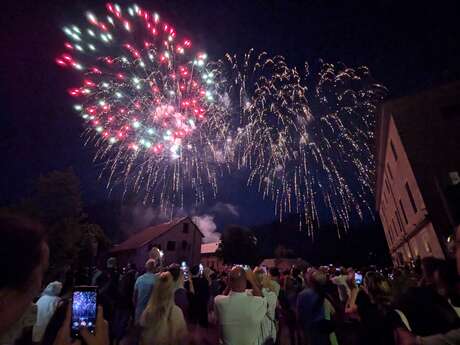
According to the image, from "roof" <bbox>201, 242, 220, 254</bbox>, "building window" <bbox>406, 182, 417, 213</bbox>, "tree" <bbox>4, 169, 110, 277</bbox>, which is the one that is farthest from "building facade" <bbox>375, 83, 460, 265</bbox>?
"roof" <bbox>201, 242, 220, 254</bbox>

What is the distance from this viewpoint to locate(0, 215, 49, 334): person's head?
1210 millimetres

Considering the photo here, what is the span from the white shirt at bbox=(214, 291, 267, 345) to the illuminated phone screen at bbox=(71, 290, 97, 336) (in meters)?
1.68

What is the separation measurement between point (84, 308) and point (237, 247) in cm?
6424

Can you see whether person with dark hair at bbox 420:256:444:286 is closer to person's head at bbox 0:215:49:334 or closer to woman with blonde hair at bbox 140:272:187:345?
woman with blonde hair at bbox 140:272:187:345

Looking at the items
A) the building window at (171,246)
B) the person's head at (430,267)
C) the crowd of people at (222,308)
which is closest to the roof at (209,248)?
the building window at (171,246)

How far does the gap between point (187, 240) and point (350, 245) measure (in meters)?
46.9

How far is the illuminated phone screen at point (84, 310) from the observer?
94.0 inches

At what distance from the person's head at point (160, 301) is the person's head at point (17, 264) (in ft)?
9.54

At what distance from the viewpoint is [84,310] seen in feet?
8.88

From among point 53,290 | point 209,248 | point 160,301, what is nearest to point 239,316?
point 160,301

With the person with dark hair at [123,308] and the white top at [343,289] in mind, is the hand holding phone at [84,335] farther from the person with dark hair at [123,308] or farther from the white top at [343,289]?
the white top at [343,289]

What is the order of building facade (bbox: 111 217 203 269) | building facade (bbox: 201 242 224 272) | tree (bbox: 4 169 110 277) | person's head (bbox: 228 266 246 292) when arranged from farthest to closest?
building facade (bbox: 201 242 224 272), building facade (bbox: 111 217 203 269), tree (bbox: 4 169 110 277), person's head (bbox: 228 266 246 292)

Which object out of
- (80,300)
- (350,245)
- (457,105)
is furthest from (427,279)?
(350,245)

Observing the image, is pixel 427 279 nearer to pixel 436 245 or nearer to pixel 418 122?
pixel 436 245
